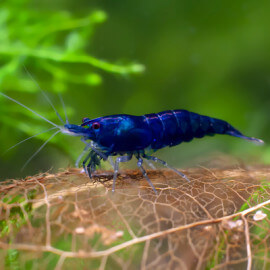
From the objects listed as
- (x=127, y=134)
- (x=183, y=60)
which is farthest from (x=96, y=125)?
(x=183, y=60)

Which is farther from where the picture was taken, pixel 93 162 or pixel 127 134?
pixel 127 134

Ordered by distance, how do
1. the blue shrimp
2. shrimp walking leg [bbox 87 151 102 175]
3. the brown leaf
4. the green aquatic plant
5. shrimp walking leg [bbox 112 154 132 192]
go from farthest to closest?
the green aquatic plant → the blue shrimp → shrimp walking leg [bbox 87 151 102 175] → shrimp walking leg [bbox 112 154 132 192] → the brown leaf

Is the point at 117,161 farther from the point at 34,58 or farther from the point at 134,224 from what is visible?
the point at 34,58

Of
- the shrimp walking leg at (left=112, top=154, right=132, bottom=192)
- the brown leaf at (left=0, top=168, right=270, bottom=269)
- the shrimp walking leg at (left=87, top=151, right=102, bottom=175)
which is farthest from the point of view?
the shrimp walking leg at (left=87, top=151, right=102, bottom=175)

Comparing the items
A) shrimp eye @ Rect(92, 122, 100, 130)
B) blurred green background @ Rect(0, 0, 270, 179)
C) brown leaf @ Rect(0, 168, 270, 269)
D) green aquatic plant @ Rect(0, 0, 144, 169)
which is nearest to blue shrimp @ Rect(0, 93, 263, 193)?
shrimp eye @ Rect(92, 122, 100, 130)

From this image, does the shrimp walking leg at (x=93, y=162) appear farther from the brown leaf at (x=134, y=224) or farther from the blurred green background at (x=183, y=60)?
the blurred green background at (x=183, y=60)

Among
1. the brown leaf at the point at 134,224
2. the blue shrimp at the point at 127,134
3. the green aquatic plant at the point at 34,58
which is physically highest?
the green aquatic plant at the point at 34,58

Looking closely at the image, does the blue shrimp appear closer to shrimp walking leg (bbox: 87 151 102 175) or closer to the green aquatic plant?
shrimp walking leg (bbox: 87 151 102 175)

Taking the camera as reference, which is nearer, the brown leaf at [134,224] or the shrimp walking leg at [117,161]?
the brown leaf at [134,224]

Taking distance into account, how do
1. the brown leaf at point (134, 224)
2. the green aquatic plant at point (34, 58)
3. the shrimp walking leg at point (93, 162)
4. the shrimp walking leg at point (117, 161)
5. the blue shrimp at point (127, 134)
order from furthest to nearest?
the green aquatic plant at point (34, 58) → the blue shrimp at point (127, 134) → the shrimp walking leg at point (93, 162) → the shrimp walking leg at point (117, 161) → the brown leaf at point (134, 224)

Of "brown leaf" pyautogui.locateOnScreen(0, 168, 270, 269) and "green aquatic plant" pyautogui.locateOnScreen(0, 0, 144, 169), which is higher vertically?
"green aquatic plant" pyautogui.locateOnScreen(0, 0, 144, 169)

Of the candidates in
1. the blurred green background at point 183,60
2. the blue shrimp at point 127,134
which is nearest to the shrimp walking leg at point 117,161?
the blue shrimp at point 127,134
